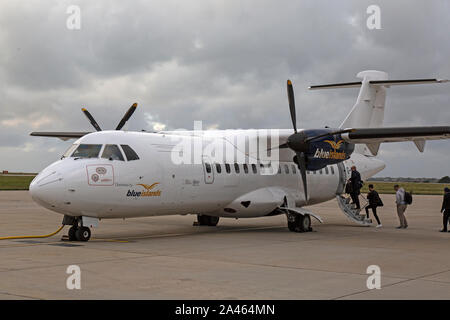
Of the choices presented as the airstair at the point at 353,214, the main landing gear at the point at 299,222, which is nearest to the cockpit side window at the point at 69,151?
the main landing gear at the point at 299,222

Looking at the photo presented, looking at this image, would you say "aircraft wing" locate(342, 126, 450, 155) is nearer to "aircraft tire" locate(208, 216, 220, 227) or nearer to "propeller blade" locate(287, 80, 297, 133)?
"propeller blade" locate(287, 80, 297, 133)

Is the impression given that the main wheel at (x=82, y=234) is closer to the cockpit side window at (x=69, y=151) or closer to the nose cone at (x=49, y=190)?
the nose cone at (x=49, y=190)

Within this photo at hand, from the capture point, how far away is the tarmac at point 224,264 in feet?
25.7

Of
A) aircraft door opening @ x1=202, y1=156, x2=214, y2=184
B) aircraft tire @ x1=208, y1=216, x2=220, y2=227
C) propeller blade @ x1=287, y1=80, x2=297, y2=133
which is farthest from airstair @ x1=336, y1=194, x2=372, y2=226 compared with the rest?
aircraft door opening @ x1=202, y1=156, x2=214, y2=184

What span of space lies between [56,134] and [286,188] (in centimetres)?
894

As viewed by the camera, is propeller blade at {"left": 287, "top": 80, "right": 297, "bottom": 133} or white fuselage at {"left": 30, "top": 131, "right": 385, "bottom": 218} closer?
white fuselage at {"left": 30, "top": 131, "right": 385, "bottom": 218}

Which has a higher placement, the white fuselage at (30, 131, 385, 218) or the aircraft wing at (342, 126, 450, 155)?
the aircraft wing at (342, 126, 450, 155)

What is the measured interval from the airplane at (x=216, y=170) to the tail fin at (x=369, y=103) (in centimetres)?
4

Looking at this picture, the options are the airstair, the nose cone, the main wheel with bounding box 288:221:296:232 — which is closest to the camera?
the nose cone

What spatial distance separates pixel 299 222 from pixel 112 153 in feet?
23.0

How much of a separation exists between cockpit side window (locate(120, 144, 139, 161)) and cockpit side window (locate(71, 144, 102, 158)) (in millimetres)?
646

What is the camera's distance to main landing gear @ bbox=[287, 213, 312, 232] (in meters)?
18.1
